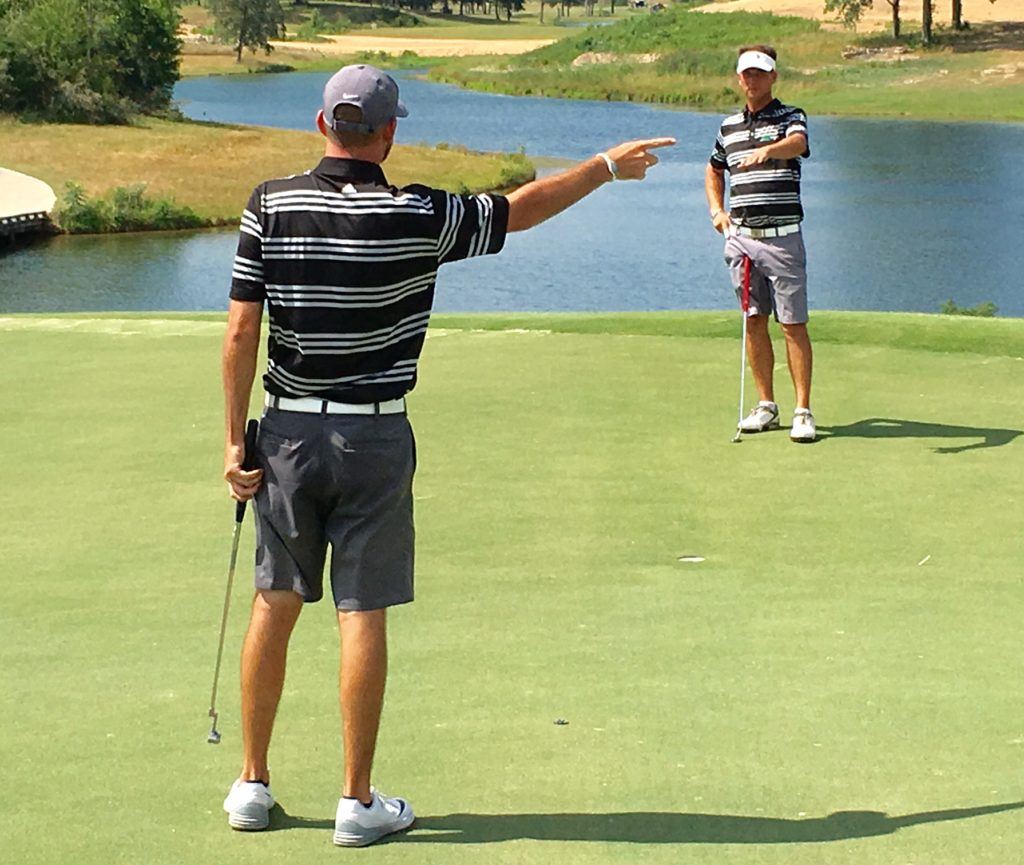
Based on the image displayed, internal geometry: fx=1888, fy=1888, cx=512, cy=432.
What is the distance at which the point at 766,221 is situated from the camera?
8711mm

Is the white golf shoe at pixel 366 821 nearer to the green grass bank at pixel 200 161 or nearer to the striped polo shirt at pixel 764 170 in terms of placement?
the striped polo shirt at pixel 764 170

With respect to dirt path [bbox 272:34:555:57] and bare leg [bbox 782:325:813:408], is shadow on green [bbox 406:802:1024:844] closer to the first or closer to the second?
bare leg [bbox 782:325:813:408]

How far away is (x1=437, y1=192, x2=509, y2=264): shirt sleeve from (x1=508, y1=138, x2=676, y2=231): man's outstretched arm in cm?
4

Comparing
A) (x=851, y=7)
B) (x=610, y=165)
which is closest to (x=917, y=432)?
(x=610, y=165)

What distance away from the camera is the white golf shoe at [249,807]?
4.00 metres

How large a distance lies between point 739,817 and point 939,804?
1.46ft

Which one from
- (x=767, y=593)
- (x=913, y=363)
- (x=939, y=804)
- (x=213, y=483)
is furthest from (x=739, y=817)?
(x=913, y=363)

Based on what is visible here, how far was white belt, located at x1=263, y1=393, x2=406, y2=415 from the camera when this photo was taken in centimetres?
405

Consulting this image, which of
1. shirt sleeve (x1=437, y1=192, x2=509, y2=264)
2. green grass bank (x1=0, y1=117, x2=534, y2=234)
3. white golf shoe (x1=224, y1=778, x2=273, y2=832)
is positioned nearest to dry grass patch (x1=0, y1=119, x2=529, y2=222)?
green grass bank (x1=0, y1=117, x2=534, y2=234)

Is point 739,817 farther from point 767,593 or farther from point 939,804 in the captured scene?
point 767,593

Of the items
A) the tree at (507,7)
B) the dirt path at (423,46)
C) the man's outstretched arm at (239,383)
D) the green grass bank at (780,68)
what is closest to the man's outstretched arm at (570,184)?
the man's outstretched arm at (239,383)

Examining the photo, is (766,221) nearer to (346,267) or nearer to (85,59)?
(346,267)

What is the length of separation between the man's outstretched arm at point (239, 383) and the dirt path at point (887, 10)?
313 ft

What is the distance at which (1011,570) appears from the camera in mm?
6156
